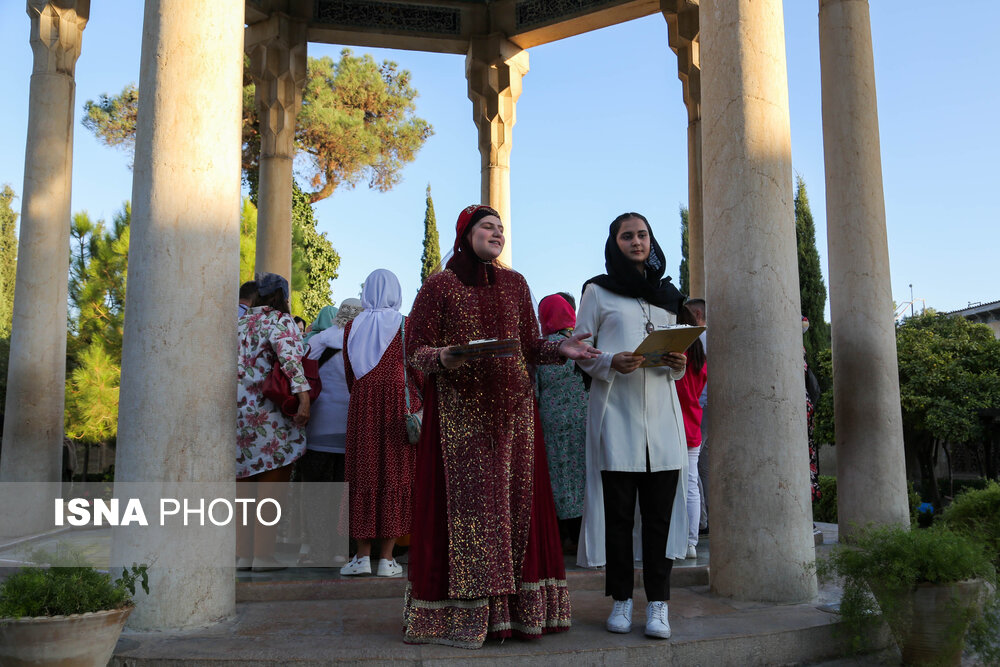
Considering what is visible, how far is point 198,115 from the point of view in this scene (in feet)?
14.1

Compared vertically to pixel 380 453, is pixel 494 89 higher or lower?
higher

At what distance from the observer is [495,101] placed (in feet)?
38.8

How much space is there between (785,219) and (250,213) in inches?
568

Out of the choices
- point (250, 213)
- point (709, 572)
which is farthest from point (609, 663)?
point (250, 213)

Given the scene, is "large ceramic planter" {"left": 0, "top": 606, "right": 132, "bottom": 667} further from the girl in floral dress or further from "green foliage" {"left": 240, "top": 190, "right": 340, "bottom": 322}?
"green foliage" {"left": 240, "top": 190, "right": 340, "bottom": 322}

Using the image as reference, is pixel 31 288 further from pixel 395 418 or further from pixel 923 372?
pixel 923 372

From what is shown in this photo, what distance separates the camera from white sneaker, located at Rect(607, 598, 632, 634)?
159 inches

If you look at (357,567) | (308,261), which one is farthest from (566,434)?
(308,261)

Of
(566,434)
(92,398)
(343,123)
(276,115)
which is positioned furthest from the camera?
(343,123)

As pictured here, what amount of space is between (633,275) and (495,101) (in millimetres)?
8176

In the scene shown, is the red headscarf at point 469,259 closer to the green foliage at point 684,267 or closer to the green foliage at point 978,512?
the green foliage at point 978,512

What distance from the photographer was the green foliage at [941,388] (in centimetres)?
1722

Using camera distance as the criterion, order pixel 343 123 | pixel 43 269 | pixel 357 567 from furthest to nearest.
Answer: pixel 343 123 → pixel 43 269 → pixel 357 567

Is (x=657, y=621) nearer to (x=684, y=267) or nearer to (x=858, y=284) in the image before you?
(x=858, y=284)
